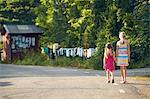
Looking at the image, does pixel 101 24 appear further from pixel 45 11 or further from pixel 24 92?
pixel 24 92

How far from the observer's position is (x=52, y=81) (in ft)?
56.3

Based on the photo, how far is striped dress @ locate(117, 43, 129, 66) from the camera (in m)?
16.4

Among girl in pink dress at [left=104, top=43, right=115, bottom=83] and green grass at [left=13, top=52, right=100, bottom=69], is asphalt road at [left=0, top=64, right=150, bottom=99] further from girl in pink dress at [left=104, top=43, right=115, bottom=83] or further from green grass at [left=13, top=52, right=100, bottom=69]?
green grass at [left=13, top=52, right=100, bottom=69]

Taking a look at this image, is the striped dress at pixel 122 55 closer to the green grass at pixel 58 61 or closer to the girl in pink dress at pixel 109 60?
the girl in pink dress at pixel 109 60

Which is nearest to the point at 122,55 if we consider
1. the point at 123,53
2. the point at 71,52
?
the point at 123,53

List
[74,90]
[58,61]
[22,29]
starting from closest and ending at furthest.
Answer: [74,90]
[58,61]
[22,29]

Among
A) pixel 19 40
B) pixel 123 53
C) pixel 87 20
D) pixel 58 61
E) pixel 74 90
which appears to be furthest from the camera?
pixel 19 40

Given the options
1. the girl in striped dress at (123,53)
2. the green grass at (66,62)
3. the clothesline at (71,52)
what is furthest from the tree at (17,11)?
the girl in striped dress at (123,53)

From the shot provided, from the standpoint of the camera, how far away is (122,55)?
1655 cm

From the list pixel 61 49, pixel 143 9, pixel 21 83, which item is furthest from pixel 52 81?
pixel 61 49

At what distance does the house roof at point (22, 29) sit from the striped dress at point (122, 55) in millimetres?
25204

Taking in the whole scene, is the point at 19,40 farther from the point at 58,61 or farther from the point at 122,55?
the point at 122,55

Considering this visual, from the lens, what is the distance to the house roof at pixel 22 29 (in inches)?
1609

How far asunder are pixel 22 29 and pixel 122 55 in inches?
1021
